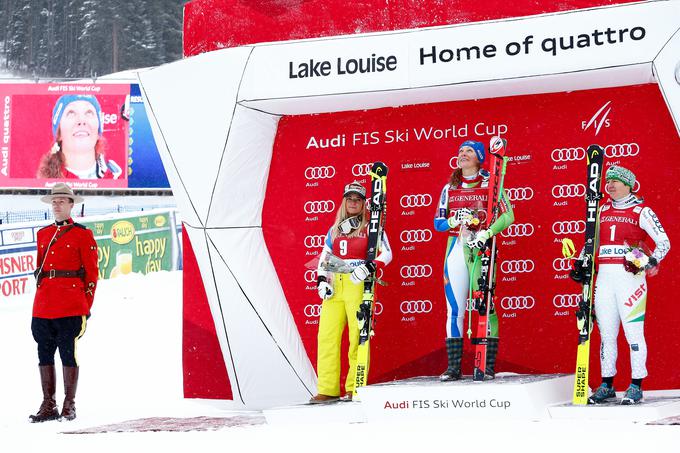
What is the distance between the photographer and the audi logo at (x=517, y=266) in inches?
312

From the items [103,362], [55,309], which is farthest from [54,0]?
[55,309]

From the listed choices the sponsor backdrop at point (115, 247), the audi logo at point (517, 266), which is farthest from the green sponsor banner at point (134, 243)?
the audi logo at point (517, 266)

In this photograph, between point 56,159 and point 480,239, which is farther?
point 56,159

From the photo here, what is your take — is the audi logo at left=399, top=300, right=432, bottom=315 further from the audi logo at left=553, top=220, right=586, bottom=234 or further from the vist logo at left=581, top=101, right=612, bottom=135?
the vist logo at left=581, top=101, right=612, bottom=135

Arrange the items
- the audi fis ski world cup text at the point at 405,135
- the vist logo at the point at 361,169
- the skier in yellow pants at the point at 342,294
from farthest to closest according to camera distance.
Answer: the vist logo at the point at 361,169 → the audi fis ski world cup text at the point at 405,135 → the skier in yellow pants at the point at 342,294

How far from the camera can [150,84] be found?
888 centimetres

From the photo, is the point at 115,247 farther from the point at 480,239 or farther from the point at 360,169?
the point at 480,239

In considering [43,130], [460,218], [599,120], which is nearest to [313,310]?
[460,218]

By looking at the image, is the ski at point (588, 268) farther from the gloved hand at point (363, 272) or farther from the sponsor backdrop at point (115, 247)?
the sponsor backdrop at point (115, 247)

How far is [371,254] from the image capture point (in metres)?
7.73

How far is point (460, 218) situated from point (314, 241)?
1.69 meters

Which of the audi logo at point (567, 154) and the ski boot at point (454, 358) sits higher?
the audi logo at point (567, 154)

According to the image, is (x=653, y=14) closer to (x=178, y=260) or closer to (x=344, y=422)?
(x=344, y=422)

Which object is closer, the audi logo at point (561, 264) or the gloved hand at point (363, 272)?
the gloved hand at point (363, 272)
